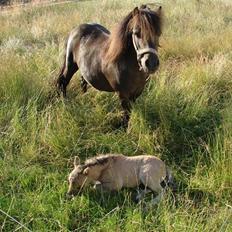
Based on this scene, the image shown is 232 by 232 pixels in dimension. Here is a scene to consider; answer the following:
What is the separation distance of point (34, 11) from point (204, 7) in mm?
5401

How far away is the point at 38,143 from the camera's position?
4.02 m

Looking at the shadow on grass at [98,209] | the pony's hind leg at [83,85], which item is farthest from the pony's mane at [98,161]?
the pony's hind leg at [83,85]

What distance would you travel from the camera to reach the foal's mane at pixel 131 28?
3.82 m

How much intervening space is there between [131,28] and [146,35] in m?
0.26

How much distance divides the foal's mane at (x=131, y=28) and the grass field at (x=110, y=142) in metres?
0.66

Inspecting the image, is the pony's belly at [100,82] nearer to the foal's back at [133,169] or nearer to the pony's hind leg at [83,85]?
the pony's hind leg at [83,85]

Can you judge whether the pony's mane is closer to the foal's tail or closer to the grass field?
the grass field

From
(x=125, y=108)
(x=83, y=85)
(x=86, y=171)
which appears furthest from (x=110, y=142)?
(x=83, y=85)

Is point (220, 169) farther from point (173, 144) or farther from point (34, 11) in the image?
point (34, 11)

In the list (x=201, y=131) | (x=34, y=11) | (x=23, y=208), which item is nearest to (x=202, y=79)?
(x=201, y=131)

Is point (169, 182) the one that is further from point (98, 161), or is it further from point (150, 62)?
point (150, 62)

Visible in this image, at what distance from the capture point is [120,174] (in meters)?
3.39

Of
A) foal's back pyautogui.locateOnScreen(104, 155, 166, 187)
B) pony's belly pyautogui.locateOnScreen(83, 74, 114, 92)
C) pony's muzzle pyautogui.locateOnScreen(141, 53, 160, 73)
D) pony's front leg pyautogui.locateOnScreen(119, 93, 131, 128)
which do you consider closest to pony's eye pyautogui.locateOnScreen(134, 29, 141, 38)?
pony's muzzle pyautogui.locateOnScreen(141, 53, 160, 73)

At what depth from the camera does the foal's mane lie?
150 inches
